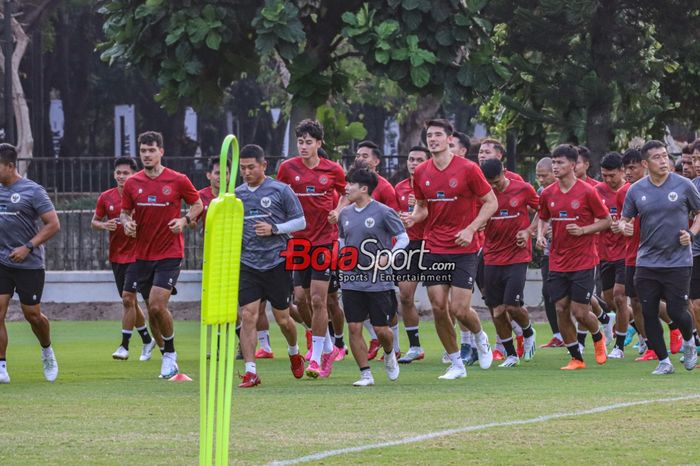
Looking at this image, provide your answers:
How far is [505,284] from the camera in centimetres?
1589

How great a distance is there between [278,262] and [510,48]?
33.5ft

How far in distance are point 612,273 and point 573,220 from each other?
2629 mm

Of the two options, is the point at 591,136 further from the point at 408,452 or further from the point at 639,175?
the point at 408,452

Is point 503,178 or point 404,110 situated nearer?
point 503,178

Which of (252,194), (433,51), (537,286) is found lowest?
(537,286)

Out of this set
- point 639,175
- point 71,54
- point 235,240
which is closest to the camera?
point 235,240

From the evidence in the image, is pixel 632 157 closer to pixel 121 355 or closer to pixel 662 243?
pixel 662 243

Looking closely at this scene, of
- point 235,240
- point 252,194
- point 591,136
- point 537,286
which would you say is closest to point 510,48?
point 591,136

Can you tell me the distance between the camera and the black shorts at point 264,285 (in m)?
13.3

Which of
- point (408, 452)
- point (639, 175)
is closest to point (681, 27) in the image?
point (639, 175)

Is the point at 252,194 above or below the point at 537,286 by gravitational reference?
above

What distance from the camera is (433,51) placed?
20312 mm

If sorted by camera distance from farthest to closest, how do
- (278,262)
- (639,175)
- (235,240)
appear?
1. (639,175)
2. (278,262)
3. (235,240)

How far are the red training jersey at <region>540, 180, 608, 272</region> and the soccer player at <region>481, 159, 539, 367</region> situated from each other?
0.47 meters
